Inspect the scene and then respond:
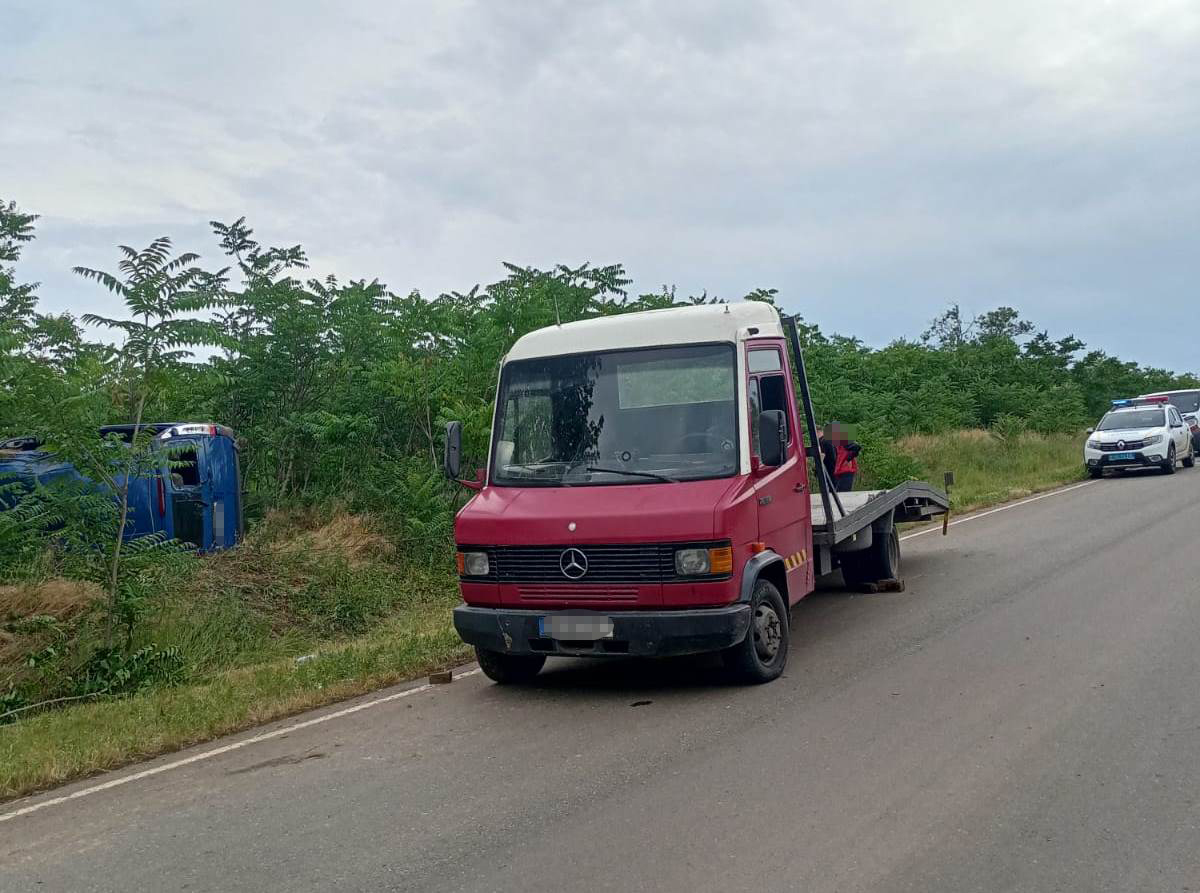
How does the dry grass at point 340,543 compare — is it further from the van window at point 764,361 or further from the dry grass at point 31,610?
the van window at point 764,361

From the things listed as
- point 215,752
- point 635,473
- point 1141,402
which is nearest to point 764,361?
point 635,473

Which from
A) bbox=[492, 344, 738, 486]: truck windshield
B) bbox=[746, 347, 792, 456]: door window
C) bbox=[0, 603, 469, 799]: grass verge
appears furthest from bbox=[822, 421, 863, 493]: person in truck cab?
bbox=[0, 603, 469, 799]: grass verge

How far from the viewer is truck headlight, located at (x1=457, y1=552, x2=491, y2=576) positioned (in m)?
7.48

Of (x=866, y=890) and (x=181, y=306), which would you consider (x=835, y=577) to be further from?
(x=866, y=890)

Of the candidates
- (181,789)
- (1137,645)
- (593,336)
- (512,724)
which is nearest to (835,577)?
(1137,645)

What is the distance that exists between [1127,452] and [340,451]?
1838 cm

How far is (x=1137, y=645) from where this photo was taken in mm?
8008

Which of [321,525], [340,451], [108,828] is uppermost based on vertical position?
[340,451]

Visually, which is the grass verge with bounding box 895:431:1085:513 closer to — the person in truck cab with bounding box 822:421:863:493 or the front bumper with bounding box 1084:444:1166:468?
the front bumper with bounding box 1084:444:1166:468

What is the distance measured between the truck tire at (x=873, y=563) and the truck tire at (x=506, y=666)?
4377 mm

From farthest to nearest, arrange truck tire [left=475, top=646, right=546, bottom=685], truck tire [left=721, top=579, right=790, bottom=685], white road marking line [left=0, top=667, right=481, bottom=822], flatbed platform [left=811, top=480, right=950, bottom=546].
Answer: flatbed platform [left=811, top=480, right=950, bottom=546] < truck tire [left=475, top=646, right=546, bottom=685] < truck tire [left=721, top=579, right=790, bottom=685] < white road marking line [left=0, top=667, right=481, bottom=822]

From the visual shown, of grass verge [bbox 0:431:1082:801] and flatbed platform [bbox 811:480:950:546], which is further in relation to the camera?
flatbed platform [bbox 811:480:950:546]

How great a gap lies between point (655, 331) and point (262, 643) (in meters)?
4.94

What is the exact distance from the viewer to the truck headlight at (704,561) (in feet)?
22.8
